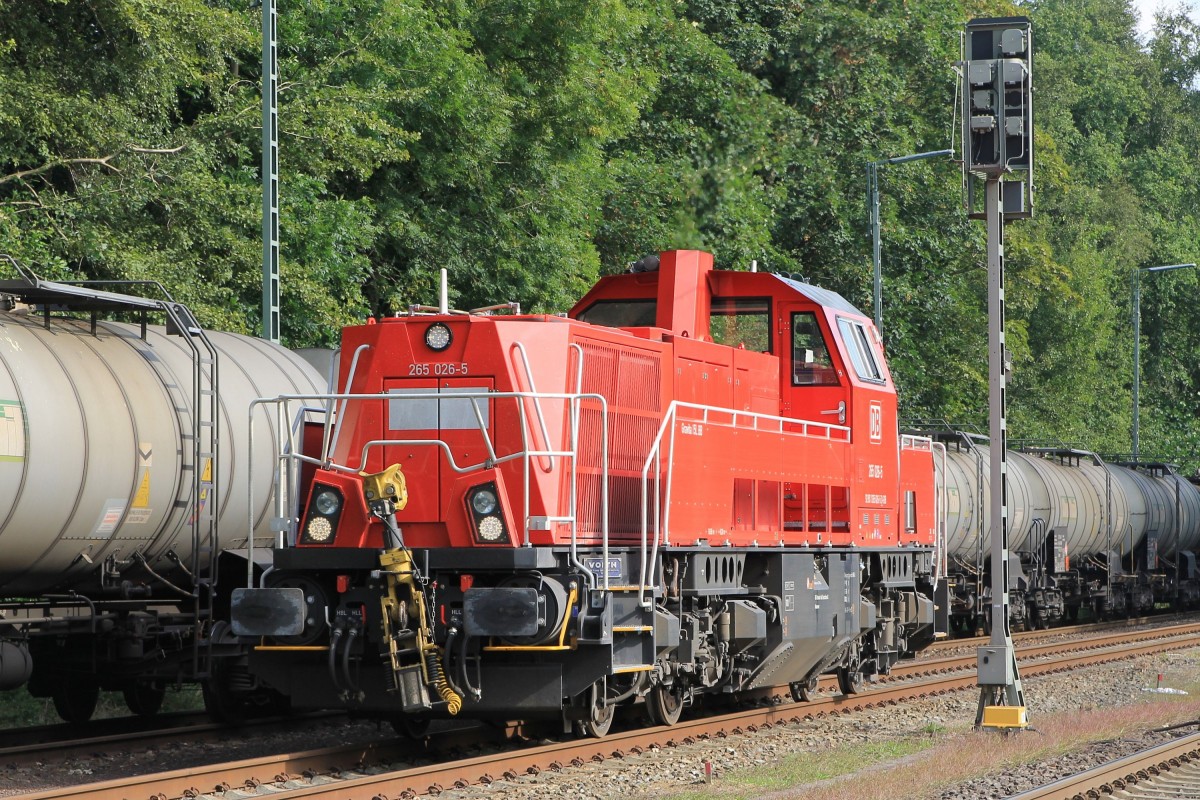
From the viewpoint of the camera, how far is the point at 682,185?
49.3 feet

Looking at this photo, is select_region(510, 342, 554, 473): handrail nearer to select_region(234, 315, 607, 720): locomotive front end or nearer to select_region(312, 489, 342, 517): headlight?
select_region(234, 315, 607, 720): locomotive front end

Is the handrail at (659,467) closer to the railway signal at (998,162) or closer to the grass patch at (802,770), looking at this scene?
the grass patch at (802,770)

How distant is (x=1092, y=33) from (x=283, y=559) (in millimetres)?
70911

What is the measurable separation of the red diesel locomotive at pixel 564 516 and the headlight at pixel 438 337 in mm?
28

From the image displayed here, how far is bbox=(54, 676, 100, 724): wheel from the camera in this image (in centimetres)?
1403

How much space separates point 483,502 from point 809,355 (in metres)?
4.90

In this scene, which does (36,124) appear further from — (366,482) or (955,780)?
(955,780)

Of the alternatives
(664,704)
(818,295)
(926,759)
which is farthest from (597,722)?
(818,295)

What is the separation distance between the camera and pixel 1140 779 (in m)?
10.8

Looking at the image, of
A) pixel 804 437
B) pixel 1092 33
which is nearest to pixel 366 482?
pixel 804 437

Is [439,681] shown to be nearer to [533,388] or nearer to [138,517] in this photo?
[533,388]

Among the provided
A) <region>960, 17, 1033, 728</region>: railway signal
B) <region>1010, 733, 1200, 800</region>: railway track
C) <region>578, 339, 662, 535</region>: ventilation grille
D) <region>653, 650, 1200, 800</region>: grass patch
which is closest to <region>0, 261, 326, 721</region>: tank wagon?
<region>578, 339, 662, 535</region>: ventilation grille

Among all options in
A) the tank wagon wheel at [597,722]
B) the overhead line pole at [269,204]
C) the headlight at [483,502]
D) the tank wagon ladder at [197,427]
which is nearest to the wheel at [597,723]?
the tank wagon wheel at [597,722]

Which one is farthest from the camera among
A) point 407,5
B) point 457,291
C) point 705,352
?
point 457,291
